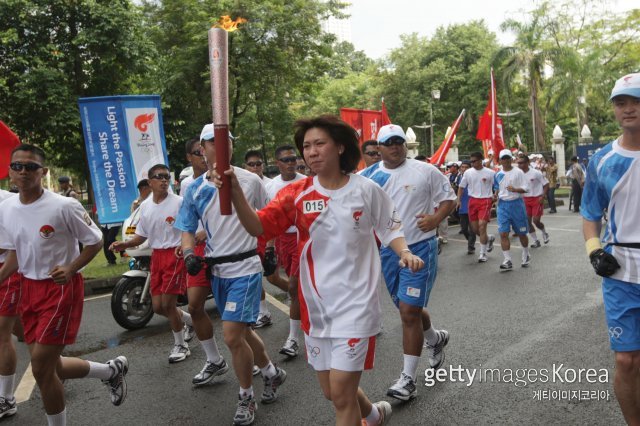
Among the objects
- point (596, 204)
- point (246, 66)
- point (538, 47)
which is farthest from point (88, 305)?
point (538, 47)

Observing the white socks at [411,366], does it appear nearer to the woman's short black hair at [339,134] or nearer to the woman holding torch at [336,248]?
the woman holding torch at [336,248]

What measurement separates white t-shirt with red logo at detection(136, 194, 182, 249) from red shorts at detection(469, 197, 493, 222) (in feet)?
22.1

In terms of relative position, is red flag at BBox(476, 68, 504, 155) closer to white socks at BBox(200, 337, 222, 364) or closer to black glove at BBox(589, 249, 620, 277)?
white socks at BBox(200, 337, 222, 364)

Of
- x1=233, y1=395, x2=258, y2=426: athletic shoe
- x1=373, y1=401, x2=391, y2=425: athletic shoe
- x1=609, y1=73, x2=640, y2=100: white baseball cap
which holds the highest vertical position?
x1=609, y1=73, x2=640, y2=100: white baseball cap

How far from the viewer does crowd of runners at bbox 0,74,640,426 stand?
3.15 metres

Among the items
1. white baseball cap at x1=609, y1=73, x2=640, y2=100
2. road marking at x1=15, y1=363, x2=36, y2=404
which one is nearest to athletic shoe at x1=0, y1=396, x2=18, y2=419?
road marking at x1=15, y1=363, x2=36, y2=404

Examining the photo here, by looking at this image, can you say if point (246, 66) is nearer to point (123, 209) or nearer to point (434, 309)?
point (123, 209)

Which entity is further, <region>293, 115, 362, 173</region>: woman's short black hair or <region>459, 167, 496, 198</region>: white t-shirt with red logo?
<region>459, 167, 496, 198</region>: white t-shirt with red logo

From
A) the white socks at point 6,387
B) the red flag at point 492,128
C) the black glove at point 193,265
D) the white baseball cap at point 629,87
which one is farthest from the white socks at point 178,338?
the red flag at point 492,128

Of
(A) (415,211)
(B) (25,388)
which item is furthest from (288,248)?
(B) (25,388)

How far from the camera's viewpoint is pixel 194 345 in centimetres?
637

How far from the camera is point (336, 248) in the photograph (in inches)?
124

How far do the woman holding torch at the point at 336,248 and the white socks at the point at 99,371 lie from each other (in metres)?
1.91

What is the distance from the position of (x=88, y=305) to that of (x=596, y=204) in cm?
758
